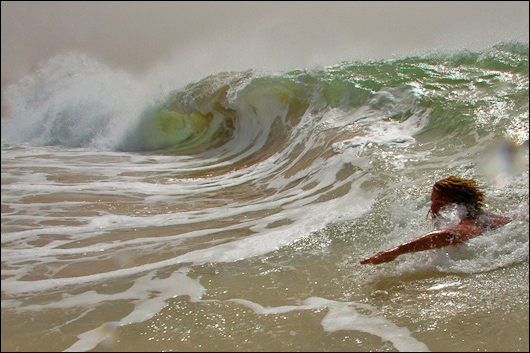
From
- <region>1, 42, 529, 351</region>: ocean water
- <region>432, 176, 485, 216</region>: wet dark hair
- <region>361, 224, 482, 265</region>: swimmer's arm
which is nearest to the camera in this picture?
<region>1, 42, 529, 351</region>: ocean water

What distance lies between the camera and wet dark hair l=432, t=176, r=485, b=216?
10.2 ft

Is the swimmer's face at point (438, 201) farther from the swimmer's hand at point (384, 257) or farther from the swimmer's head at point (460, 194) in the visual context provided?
the swimmer's hand at point (384, 257)

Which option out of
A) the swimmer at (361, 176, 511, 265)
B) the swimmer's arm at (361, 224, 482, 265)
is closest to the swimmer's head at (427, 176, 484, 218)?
the swimmer at (361, 176, 511, 265)

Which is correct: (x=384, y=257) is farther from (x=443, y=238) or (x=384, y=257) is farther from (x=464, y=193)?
(x=464, y=193)

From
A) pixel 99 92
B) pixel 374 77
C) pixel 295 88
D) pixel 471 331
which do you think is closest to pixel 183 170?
pixel 295 88

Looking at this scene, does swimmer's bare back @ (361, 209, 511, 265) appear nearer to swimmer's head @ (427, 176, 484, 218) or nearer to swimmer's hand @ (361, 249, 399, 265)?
swimmer's hand @ (361, 249, 399, 265)

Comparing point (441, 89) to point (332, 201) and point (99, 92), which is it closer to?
point (332, 201)

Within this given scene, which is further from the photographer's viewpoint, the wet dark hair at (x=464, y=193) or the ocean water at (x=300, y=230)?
the wet dark hair at (x=464, y=193)

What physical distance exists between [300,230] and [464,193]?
60.7 inches

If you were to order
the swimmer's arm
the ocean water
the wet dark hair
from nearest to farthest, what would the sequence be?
the ocean water
the swimmer's arm
the wet dark hair

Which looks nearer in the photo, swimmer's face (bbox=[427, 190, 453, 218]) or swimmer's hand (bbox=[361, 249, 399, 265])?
swimmer's hand (bbox=[361, 249, 399, 265])

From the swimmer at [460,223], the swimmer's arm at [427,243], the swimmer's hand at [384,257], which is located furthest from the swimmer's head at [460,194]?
the swimmer's hand at [384,257]

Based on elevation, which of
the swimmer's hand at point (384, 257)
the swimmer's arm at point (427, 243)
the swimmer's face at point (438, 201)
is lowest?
the swimmer's hand at point (384, 257)

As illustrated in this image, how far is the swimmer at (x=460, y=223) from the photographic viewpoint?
9.66 ft
